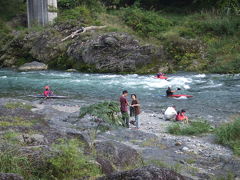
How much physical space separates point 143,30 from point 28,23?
49.0 ft

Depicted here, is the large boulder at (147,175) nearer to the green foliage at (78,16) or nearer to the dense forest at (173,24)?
the dense forest at (173,24)

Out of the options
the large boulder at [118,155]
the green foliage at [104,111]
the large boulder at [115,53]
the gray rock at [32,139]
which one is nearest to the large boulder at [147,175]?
the large boulder at [118,155]

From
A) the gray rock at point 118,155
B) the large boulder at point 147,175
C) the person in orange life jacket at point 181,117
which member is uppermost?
the large boulder at point 147,175

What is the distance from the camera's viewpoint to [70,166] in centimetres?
546

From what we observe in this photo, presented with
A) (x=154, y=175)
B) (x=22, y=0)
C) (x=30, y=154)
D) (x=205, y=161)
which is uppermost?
(x=22, y=0)

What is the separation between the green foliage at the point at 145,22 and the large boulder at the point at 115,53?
274 centimetres

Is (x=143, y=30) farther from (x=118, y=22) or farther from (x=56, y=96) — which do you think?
(x=56, y=96)

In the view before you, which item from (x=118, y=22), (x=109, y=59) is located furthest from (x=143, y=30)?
(x=109, y=59)

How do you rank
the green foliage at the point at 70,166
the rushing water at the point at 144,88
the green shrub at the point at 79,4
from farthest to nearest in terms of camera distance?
the green shrub at the point at 79,4 → the rushing water at the point at 144,88 → the green foliage at the point at 70,166

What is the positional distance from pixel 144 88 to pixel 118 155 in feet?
47.0

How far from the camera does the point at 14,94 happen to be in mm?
20172

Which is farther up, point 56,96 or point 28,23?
point 28,23

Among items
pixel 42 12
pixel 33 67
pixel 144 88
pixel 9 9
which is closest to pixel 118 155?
pixel 144 88

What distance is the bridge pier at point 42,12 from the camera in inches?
1489
